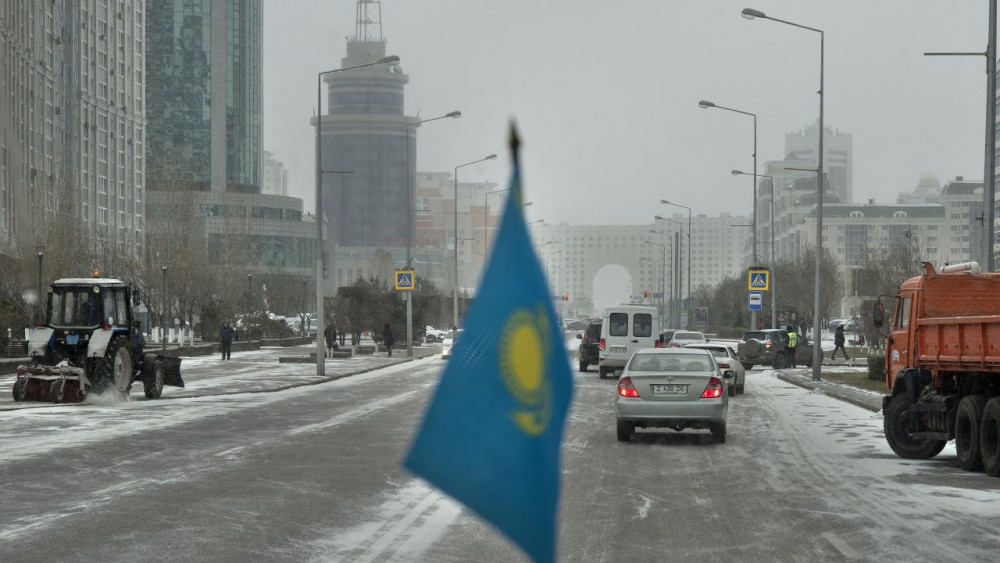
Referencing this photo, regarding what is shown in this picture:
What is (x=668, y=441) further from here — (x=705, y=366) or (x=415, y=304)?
(x=415, y=304)

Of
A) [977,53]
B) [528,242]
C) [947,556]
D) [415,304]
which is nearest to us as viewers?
[528,242]

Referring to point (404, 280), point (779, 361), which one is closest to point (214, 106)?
point (404, 280)

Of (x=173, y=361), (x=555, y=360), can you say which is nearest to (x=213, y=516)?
(x=555, y=360)

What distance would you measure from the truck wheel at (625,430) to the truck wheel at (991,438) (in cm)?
542

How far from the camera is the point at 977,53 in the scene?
27.9 metres

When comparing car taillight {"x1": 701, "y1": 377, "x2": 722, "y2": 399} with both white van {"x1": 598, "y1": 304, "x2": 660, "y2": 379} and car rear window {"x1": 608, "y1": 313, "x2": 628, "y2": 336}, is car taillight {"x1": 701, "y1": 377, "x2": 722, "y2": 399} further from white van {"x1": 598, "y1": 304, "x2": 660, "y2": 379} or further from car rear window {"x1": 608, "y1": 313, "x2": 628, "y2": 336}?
car rear window {"x1": 608, "y1": 313, "x2": 628, "y2": 336}

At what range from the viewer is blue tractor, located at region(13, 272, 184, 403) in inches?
1124

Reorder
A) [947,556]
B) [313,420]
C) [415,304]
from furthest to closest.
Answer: [415,304], [313,420], [947,556]

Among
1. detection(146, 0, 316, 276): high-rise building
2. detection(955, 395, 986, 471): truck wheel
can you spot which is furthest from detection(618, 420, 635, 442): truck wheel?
detection(146, 0, 316, 276): high-rise building

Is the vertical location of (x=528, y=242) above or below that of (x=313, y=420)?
above

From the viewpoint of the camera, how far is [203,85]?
176375 millimetres

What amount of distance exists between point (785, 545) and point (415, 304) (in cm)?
7083

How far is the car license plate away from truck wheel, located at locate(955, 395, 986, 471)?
4035 mm

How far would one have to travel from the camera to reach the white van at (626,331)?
41.9 metres
